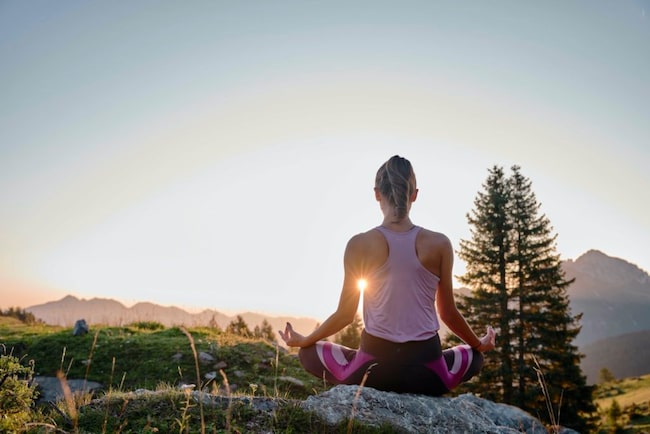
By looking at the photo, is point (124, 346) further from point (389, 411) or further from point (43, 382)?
point (389, 411)

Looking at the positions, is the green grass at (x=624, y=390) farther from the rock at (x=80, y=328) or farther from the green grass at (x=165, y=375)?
the rock at (x=80, y=328)

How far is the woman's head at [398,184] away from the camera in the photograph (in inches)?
136

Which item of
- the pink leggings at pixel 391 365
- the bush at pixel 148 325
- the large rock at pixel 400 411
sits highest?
the pink leggings at pixel 391 365

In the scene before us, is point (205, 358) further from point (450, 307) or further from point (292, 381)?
point (450, 307)

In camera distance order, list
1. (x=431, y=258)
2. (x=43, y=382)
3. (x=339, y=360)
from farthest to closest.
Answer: (x=43, y=382) < (x=339, y=360) < (x=431, y=258)

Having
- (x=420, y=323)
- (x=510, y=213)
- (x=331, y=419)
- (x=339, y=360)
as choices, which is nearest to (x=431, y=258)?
(x=420, y=323)

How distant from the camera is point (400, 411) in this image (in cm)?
303

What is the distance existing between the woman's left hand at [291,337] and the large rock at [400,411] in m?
0.59

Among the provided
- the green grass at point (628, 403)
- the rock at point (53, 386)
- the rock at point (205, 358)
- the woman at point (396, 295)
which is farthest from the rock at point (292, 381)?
the green grass at point (628, 403)

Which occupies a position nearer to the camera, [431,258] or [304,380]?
[431,258]

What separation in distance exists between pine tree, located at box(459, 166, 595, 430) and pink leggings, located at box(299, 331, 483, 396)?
15.7m

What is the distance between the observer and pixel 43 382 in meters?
8.24

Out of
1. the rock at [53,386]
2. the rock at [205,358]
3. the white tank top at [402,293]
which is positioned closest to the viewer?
the white tank top at [402,293]

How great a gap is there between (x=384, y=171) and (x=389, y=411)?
1895mm
